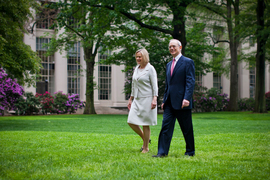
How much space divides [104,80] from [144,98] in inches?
1236

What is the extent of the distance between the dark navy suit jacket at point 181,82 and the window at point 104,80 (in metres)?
31.5

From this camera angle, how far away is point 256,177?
3730 millimetres

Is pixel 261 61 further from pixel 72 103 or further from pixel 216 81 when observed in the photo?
pixel 72 103

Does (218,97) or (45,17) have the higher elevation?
(45,17)

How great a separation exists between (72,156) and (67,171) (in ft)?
4.05

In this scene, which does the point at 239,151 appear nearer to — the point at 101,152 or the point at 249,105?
the point at 101,152

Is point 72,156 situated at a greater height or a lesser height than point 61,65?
lesser

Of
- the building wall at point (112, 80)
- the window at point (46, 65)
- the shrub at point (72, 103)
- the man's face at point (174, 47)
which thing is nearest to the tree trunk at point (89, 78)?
the shrub at point (72, 103)

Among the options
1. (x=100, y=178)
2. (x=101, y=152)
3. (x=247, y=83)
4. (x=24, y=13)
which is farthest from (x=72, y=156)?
(x=247, y=83)

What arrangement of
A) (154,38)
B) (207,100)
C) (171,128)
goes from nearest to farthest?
→ (171,128), (154,38), (207,100)

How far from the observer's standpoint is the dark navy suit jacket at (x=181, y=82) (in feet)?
16.6

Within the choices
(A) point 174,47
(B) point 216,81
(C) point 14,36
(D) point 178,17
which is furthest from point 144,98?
(B) point 216,81

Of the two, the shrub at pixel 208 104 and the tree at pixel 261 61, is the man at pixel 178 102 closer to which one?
the tree at pixel 261 61

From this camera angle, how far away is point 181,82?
518 cm
